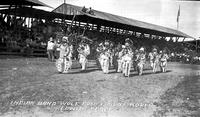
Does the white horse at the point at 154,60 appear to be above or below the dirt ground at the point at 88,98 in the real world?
above

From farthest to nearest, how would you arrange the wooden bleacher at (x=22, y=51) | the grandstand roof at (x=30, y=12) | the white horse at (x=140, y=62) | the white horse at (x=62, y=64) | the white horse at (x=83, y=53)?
the grandstand roof at (x=30, y=12) < the wooden bleacher at (x=22, y=51) < the white horse at (x=140, y=62) < the white horse at (x=83, y=53) < the white horse at (x=62, y=64)

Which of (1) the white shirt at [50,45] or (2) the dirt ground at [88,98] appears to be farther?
(1) the white shirt at [50,45]

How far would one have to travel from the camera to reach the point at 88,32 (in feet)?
69.2

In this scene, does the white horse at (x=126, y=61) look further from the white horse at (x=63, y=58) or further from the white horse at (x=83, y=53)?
the white horse at (x=63, y=58)

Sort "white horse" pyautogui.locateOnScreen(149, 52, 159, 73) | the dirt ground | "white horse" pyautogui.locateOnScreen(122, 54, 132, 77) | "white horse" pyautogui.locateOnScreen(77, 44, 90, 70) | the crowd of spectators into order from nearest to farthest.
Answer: the dirt ground, "white horse" pyautogui.locateOnScreen(122, 54, 132, 77), "white horse" pyautogui.locateOnScreen(77, 44, 90, 70), "white horse" pyautogui.locateOnScreen(149, 52, 159, 73), the crowd of spectators

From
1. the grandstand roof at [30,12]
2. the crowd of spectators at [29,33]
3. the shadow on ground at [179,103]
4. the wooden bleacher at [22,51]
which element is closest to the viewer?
the shadow on ground at [179,103]

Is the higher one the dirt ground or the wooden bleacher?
the wooden bleacher

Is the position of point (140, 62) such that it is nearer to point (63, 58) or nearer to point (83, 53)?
point (83, 53)

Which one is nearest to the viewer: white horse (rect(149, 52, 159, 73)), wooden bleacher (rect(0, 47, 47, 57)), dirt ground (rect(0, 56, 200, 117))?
dirt ground (rect(0, 56, 200, 117))

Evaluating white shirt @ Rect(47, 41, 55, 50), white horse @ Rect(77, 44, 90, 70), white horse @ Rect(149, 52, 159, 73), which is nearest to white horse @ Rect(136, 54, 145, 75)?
white horse @ Rect(149, 52, 159, 73)

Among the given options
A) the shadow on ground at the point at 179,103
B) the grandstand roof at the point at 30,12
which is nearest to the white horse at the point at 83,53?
the shadow on ground at the point at 179,103

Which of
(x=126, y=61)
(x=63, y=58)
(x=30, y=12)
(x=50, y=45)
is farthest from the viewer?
(x=30, y=12)

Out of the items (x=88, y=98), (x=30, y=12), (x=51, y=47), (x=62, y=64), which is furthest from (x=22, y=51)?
(x=88, y=98)

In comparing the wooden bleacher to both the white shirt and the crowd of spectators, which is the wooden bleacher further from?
the white shirt
